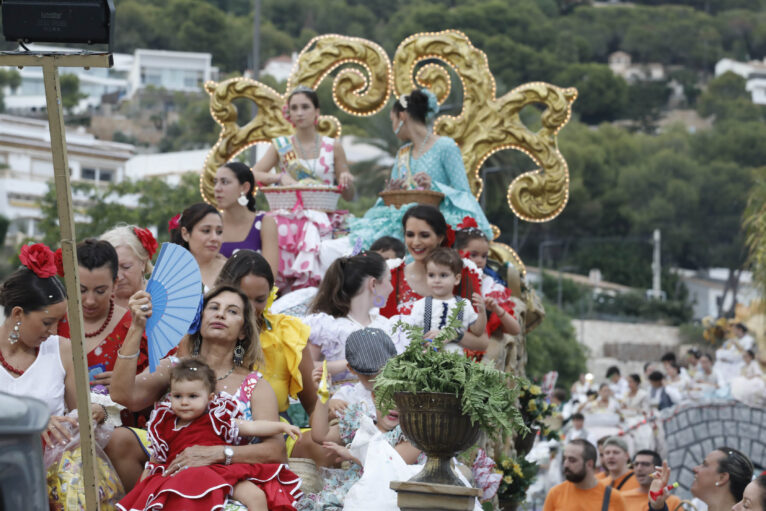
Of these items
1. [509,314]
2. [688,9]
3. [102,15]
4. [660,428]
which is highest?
[688,9]

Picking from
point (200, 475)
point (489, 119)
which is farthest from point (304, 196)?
point (200, 475)

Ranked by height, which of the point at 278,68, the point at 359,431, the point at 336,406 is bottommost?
the point at 359,431

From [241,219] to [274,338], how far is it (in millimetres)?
2461

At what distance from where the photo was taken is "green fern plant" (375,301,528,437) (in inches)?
235

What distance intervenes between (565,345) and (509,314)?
52962mm

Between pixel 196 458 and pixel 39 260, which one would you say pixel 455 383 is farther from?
pixel 39 260

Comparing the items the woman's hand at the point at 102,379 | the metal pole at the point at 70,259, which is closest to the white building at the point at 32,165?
the woman's hand at the point at 102,379

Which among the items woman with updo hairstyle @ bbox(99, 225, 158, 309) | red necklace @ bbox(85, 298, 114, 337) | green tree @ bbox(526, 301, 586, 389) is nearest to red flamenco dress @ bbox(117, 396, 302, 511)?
red necklace @ bbox(85, 298, 114, 337)

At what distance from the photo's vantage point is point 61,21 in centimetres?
457

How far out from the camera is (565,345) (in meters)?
61.4

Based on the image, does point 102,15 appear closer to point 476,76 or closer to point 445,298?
point 445,298

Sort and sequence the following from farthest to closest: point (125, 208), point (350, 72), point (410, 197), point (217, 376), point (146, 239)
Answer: point (125, 208)
point (350, 72)
point (410, 197)
point (146, 239)
point (217, 376)

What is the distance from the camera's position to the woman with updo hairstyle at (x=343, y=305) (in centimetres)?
798

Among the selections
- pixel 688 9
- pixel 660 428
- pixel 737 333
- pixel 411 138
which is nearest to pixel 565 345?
pixel 737 333
